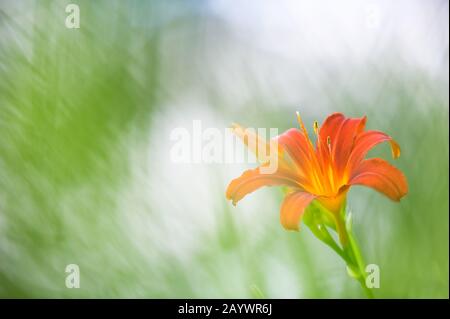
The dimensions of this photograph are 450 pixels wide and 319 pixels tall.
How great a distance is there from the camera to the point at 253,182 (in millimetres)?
484

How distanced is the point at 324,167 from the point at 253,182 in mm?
74

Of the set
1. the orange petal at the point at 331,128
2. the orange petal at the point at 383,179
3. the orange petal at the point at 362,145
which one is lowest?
the orange petal at the point at 383,179

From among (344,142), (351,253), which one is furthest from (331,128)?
(351,253)

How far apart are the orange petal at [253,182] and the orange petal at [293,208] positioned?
0.7 inches

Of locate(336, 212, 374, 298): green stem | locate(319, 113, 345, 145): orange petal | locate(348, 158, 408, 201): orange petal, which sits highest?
locate(319, 113, 345, 145): orange petal

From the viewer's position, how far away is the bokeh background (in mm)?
550

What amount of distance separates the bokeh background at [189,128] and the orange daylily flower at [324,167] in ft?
0.28

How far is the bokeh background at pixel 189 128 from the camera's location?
55cm

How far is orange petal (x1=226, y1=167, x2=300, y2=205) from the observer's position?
0.48 meters

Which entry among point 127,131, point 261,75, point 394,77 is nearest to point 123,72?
point 127,131

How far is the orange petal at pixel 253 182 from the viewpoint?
19.0 inches

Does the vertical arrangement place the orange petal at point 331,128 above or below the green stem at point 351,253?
above

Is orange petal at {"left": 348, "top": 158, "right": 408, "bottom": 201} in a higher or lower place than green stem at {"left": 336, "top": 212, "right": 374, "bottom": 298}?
higher
